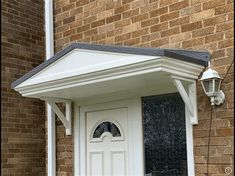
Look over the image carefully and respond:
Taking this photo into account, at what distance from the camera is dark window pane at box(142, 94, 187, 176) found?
4.13 meters

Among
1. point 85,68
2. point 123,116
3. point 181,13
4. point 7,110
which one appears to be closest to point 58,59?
point 85,68

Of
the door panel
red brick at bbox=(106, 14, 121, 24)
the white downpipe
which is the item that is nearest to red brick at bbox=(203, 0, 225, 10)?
red brick at bbox=(106, 14, 121, 24)

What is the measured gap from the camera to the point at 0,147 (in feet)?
18.1

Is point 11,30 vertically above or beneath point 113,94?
above

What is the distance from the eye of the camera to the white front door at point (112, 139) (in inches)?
176

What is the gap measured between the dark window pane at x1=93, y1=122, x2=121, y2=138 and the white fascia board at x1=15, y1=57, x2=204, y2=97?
82cm

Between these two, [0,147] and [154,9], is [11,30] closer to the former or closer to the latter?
[0,147]

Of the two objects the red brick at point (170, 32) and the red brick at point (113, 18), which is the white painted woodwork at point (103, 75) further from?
the red brick at point (113, 18)

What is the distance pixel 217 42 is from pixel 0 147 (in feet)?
10.3

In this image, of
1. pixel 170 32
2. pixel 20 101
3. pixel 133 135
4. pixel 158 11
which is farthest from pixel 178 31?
pixel 20 101

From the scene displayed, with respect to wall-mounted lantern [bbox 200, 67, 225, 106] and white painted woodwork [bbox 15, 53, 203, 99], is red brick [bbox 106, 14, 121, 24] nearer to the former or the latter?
white painted woodwork [bbox 15, 53, 203, 99]

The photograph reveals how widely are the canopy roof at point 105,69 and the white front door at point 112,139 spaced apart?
302 mm

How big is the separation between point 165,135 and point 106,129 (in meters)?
0.80

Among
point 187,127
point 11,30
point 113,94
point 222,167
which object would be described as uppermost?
point 11,30
